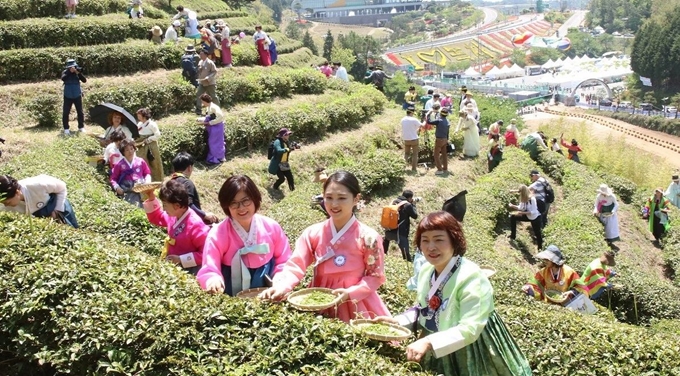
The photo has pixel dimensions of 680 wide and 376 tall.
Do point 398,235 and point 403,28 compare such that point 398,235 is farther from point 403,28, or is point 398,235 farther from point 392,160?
point 403,28

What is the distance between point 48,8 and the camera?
18797 millimetres

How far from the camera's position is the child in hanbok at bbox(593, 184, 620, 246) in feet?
45.3

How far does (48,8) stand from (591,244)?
54.6 feet

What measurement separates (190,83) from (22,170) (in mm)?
7675

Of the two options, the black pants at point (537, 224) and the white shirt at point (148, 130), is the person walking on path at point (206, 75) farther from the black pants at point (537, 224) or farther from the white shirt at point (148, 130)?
the black pants at point (537, 224)

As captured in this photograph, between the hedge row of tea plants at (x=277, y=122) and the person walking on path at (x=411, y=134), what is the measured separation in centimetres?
241

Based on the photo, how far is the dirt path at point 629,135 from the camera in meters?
40.2

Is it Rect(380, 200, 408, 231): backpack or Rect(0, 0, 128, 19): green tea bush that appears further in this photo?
Rect(0, 0, 128, 19): green tea bush

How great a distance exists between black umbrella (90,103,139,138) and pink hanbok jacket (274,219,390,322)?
6.96 m

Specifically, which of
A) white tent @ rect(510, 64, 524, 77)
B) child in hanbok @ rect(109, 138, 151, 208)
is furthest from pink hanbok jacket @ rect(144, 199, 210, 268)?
white tent @ rect(510, 64, 524, 77)

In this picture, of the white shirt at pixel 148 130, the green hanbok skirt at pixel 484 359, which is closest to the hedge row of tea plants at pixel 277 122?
the white shirt at pixel 148 130

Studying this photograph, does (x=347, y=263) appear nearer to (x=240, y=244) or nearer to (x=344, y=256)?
(x=344, y=256)

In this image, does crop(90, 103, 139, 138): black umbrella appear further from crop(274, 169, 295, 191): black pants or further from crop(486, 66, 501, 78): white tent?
crop(486, 66, 501, 78): white tent

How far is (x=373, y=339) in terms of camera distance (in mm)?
3463
